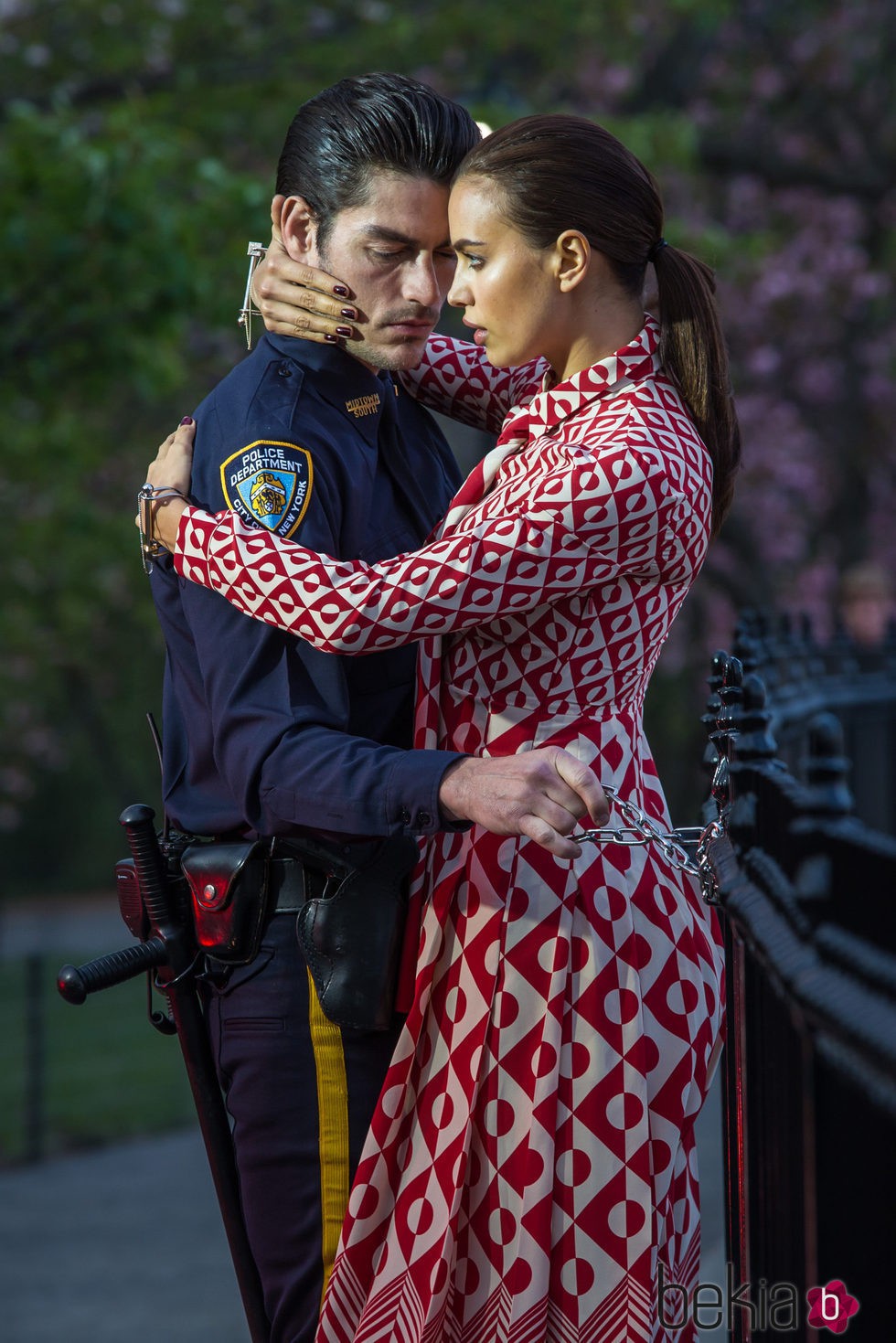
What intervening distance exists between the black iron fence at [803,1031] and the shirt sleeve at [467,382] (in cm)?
63

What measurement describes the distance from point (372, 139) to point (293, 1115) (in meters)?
1.40

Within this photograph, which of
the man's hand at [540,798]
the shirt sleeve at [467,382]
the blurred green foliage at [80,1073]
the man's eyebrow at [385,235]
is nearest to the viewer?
the man's hand at [540,798]

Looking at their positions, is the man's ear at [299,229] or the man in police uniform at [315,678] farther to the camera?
the man's ear at [299,229]

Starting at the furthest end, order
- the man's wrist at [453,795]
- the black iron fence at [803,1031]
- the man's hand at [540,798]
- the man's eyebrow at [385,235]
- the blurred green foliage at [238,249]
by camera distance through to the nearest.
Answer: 1. the blurred green foliage at [238,249]
2. the man's eyebrow at [385,235]
3. the man's wrist at [453,795]
4. the man's hand at [540,798]
5. the black iron fence at [803,1031]

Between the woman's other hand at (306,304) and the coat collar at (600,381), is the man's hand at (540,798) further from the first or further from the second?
the woman's other hand at (306,304)

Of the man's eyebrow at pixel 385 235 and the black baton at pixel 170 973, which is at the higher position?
the man's eyebrow at pixel 385 235

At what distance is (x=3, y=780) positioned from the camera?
18.4 meters

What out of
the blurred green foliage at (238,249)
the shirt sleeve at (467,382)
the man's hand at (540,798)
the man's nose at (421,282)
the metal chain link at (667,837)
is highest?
the blurred green foliage at (238,249)

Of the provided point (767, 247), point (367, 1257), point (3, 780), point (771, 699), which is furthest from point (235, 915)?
point (3, 780)

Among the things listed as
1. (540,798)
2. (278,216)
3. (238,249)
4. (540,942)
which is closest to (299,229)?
(278,216)

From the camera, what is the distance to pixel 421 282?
8.01ft

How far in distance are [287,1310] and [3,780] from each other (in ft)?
55.1

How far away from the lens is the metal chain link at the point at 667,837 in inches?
87.4

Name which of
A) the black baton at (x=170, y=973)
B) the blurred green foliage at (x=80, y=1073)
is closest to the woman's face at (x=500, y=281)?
the black baton at (x=170, y=973)
